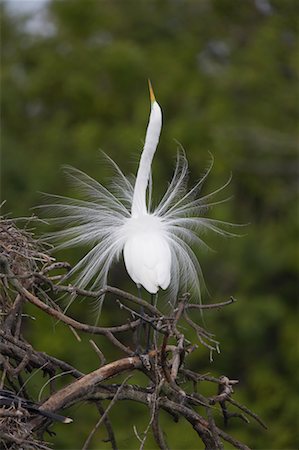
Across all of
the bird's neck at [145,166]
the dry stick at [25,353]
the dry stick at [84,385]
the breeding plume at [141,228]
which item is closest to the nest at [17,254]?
the dry stick at [25,353]

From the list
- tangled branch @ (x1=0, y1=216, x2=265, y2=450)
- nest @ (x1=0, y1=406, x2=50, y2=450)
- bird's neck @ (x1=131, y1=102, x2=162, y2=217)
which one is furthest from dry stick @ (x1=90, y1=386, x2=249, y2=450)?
bird's neck @ (x1=131, y1=102, x2=162, y2=217)

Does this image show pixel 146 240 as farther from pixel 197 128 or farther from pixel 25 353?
pixel 197 128

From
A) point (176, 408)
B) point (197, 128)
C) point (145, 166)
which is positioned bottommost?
point (197, 128)

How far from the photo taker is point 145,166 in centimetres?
377

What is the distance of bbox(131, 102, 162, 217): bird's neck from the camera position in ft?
12.3

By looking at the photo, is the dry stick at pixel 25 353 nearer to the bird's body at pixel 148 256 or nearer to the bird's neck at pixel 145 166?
the bird's body at pixel 148 256

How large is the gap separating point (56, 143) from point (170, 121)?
4.77 feet

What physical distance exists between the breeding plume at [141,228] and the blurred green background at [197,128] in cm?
556

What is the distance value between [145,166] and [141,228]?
22cm

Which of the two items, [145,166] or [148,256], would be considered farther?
[145,166]

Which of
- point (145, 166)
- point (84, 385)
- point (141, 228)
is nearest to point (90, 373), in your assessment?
point (84, 385)

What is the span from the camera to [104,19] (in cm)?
1474

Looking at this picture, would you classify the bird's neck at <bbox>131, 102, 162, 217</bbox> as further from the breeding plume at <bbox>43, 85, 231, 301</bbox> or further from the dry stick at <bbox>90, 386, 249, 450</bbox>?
the dry stick at <bbox>90, 386, 249, 450</bbox>

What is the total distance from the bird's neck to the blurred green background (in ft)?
18.5
